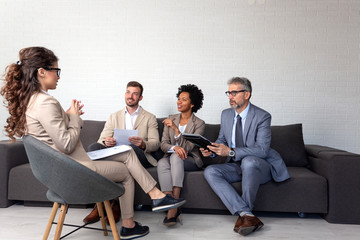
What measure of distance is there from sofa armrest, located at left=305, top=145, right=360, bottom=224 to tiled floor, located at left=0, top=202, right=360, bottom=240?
0.28ft

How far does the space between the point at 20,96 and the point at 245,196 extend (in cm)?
185

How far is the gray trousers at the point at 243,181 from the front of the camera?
8.75ft

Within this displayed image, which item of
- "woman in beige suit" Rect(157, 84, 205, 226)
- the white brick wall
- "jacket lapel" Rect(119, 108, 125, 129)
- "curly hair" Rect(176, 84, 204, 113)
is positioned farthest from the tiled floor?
the white brick wall

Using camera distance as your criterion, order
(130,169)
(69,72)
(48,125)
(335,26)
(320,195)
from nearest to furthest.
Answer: (48,125), (130,169), (320,195), (335,26), (69,72)

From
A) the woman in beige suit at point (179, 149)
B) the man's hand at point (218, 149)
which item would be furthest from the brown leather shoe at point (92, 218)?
the man's hand at point (218, 149)

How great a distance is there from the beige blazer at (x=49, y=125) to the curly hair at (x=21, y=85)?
0.13ft

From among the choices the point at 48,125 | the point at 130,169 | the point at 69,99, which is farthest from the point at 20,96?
the point at 69,99

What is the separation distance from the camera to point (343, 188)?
2824mm

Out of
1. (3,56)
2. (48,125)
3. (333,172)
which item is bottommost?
(333,172)

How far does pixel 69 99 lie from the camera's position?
4312 mm

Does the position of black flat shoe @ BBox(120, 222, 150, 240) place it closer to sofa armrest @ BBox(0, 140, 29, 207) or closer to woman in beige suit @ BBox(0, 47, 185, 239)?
woman in beige suit @ BBox(0, 47, 185, 239)

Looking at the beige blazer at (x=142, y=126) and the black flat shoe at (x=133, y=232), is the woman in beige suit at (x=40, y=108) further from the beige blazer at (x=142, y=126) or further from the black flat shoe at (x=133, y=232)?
the beige blazer at (x=142, y=126)

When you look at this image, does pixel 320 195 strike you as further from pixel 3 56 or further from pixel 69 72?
pixel 3 56

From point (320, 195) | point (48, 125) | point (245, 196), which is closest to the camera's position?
point (48, 125)
